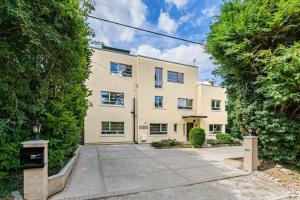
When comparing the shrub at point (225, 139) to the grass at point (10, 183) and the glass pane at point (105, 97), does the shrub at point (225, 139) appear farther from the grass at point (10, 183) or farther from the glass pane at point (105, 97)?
the grass at point (10, 183)

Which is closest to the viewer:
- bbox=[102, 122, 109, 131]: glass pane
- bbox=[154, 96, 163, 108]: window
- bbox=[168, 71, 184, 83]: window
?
bbox=[102, 122, 109, 131]: glass pane

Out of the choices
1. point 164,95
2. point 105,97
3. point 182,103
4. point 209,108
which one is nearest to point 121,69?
point 105,97

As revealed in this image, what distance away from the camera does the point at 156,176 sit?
21.9 feet

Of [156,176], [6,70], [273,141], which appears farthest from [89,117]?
[273,141]

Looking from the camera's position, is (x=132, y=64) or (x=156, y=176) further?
(x=132, y=64)

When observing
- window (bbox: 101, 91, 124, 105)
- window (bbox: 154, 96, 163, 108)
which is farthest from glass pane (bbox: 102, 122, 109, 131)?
window (bbox: 154, 96, 163, 108)

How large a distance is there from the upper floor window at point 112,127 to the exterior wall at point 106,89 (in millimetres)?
304

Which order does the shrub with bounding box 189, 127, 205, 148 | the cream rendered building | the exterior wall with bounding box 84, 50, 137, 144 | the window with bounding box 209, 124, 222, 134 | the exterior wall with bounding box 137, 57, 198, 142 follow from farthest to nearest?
the window with bounding box 209, 124, 222, 134 < the exterior wall with bounding box 137, 57, 198, 142 < the cream rendered building < the exterior wall with bounding box 84, 50, 137, 144 < the shrub with bounding box 189, 127, 205, 148

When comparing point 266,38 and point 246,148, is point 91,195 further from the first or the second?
point 266,38

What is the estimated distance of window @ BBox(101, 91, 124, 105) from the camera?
53.7 feet

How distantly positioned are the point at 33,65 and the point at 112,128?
12151 mm

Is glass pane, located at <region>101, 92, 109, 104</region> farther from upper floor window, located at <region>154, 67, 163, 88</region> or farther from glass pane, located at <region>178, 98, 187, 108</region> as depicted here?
glass pane, located at <region>178, 98, 187, 108</region>

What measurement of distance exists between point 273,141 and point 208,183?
3670 millimetres

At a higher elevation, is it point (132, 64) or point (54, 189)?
point (132, 64)
